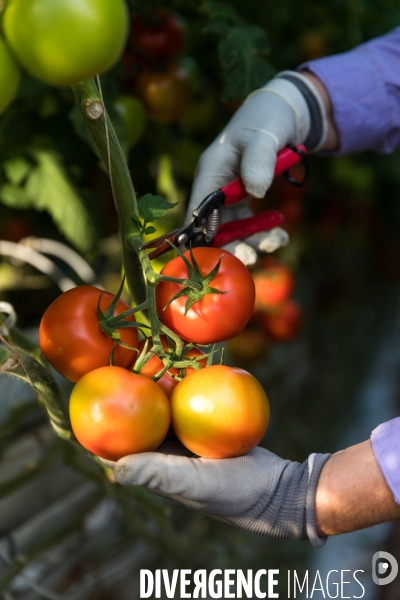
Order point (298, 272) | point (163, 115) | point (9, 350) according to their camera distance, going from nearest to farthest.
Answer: point (9, 350)
point (163, 115)
point (298, 272)

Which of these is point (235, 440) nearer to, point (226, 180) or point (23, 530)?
point (226, 180)

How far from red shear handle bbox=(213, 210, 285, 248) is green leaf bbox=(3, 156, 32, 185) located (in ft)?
1.81

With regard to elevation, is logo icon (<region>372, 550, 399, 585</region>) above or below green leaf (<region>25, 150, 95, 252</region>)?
below

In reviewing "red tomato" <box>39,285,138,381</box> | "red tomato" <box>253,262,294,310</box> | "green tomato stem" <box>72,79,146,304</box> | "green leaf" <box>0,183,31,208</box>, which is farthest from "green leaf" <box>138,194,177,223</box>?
"red tomato" <box>253,262,294,310</box>

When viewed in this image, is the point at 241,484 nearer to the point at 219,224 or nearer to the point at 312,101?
the point at 219,224

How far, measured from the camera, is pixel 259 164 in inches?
39.4

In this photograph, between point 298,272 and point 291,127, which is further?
point 298,272

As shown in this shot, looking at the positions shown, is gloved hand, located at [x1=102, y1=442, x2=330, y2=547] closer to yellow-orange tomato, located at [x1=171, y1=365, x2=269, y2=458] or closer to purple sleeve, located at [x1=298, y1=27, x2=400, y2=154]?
yellow-orange tomato, located at [x1=171, y1=365, x2=269, y2=458]

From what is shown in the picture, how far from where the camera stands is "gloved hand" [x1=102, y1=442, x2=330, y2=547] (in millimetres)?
733

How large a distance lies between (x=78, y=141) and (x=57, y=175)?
111 mm

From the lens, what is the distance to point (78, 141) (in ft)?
4.71

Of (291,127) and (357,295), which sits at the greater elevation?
(291,127)

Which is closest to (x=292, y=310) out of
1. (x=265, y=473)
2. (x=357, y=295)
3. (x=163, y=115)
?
(x=163, y=115)

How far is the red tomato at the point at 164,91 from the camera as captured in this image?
1.36 m
